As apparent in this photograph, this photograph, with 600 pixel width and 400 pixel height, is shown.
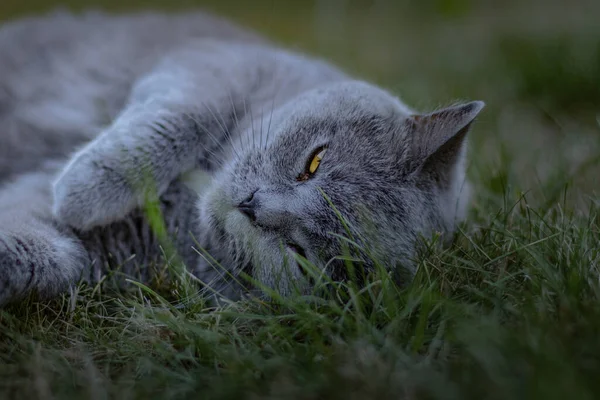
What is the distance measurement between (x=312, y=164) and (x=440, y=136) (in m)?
0.31

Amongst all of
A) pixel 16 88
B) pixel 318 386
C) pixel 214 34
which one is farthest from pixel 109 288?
pixel 214 34

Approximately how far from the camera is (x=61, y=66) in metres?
1.95

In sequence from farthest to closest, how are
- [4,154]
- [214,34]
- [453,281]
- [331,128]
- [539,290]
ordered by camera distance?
[214,34] → [4,154] → [331,128] → [453,281] → [539,290]

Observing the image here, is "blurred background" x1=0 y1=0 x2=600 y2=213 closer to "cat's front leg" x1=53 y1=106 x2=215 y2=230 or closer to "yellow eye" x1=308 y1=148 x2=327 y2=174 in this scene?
"yellow eye" x1=308 y1=148 x2=327 y2=174

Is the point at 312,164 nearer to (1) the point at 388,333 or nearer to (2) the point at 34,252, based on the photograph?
(1) the point at 388,333

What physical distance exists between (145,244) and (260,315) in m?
0.45

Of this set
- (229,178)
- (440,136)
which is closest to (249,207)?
(229,178)

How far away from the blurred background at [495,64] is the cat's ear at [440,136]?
220 mm

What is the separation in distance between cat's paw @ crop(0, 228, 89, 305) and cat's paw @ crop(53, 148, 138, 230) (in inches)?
2.6

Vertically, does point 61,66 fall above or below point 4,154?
above

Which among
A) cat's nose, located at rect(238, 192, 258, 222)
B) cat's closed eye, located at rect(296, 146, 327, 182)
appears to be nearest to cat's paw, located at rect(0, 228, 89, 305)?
cat's nose, located at rect(238, 192, 258, 222)

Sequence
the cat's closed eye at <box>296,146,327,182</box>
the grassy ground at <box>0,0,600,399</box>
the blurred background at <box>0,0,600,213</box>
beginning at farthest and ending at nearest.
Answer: the blurred background at <box>0,0,600,213</box>
the cat's closed eye at <box>296,146,327,182</box>
the grassy ground at <box>0,0,600,399</box>

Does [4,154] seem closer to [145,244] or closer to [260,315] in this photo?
[145,244]

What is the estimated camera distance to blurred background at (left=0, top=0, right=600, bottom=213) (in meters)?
1.93
